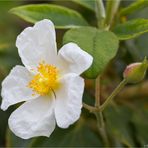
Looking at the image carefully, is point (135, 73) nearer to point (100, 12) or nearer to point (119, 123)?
point (100, 12)

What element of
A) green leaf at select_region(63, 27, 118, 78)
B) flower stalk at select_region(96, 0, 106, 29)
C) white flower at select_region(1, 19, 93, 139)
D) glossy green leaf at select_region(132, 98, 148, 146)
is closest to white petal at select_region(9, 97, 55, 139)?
white flower at select_region(1, 19, 93, 139)

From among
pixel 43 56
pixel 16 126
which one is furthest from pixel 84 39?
pixel 16 126

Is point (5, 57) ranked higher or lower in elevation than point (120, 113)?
higher

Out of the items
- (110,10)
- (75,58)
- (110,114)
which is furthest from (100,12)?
(110,114)

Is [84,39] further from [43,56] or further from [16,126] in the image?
[16,126]

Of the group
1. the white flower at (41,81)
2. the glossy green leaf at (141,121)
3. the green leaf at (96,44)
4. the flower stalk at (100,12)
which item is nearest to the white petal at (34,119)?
the white flower at (41,81)

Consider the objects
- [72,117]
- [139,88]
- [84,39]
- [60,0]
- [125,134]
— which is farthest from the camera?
[60,0]

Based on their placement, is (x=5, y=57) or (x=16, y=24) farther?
(x=16, y=24)
